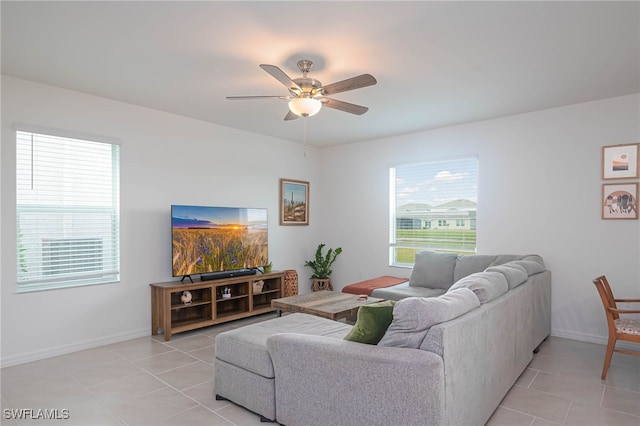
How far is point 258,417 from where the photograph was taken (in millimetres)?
2488

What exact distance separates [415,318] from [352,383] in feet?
1.59

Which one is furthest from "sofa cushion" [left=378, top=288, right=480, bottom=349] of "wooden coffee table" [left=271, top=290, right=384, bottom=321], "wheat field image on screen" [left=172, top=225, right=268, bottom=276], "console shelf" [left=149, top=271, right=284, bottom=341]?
"wheat field image on screen" [left=172, top=225, right=268, bottom=276]

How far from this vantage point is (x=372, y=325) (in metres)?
2.07

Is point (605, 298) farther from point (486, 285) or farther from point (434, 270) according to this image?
point (434, 270)

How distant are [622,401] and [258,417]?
2.59 metres

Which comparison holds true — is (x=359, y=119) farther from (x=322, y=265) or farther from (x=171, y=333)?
Answer: (x=171, y=333)

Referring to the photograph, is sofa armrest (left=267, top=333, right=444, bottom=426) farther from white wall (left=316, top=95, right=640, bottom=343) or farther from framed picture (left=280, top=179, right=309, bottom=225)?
framed picture (left=280, top=179, right=309, bottom=225)

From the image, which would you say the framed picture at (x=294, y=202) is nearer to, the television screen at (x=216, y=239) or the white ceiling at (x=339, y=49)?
the television screen at (x=216, y=239)

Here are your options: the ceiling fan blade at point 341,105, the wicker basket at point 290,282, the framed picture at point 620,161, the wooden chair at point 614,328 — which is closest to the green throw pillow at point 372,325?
the ceiling fan blade at point 341,105

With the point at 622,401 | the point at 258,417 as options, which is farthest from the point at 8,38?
the point at 622,401

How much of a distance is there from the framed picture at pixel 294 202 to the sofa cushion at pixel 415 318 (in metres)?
4.08

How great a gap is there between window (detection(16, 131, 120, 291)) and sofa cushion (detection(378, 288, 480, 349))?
3319 mm

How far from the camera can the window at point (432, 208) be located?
4957 mm

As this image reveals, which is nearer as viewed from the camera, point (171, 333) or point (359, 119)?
point (171, 333)
